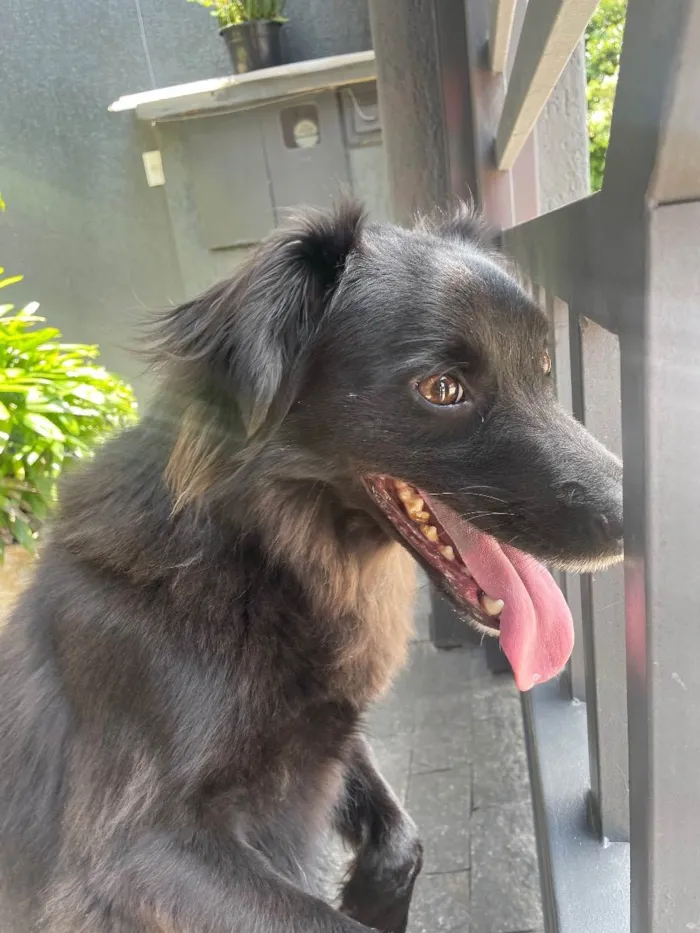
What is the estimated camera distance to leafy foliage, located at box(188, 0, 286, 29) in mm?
4449

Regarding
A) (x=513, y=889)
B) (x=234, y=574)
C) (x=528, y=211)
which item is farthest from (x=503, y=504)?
(x=528, y=211)

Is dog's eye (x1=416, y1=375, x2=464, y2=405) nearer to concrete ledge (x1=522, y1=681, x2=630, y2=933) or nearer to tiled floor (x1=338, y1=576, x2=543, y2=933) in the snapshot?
concrete ledge (x1=522, y1=681, x2=630, y2=933)

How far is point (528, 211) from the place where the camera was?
232cm

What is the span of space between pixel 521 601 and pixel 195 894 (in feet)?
2.10

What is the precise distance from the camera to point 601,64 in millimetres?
3799

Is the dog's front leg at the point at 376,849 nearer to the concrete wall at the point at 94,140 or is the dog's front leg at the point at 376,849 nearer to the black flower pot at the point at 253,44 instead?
the concrete wall at the point at 94,140

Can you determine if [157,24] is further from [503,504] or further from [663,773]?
[663,773]

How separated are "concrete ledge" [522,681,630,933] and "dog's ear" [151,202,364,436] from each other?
846 mm

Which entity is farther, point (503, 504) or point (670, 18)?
point (503, 504)

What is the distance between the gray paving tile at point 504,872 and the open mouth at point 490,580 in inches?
33.4

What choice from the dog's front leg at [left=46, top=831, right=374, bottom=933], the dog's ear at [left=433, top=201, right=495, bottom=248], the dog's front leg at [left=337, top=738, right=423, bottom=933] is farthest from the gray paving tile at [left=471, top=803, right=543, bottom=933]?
the dog's ear at [left=433, top=201, right=495, bottom=248]

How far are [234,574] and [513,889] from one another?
43.8 inches

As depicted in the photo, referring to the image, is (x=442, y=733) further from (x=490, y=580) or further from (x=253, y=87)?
(x=253, y=87)

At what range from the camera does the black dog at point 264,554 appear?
1.14 m
